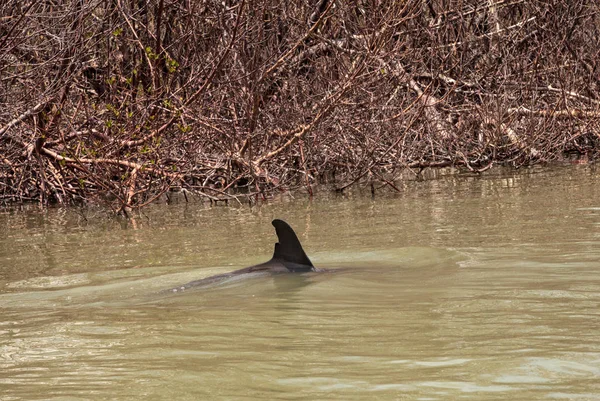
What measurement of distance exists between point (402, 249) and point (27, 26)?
220 inches

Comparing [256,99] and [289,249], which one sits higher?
[256,99]

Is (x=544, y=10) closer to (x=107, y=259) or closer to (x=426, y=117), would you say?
(x=426, y=117)

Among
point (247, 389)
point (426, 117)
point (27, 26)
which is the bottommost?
point (247, 389)

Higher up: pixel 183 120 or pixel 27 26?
pixel 27 26

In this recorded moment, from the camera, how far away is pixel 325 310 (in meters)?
6.32

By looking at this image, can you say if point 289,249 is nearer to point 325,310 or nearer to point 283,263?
point 283,263

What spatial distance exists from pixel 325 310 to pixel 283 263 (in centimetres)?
139

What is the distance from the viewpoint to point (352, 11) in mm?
17812

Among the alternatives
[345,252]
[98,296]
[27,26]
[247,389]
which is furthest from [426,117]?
[247,389]

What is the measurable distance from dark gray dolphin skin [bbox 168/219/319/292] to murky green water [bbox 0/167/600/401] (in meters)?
0.16

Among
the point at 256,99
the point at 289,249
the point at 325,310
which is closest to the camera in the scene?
the point at 325,310

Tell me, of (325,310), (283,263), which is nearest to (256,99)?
(283,263)

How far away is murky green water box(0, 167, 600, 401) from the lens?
4.46 meters

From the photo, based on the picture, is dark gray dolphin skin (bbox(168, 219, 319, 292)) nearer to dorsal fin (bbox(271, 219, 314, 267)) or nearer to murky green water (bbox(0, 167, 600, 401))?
dorsal fin (bbox(271, 219, 314, 267))
